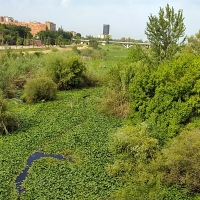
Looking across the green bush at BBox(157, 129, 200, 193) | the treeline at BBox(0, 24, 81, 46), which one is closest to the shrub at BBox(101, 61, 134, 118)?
the green bush at BBox(157, 129, 200, 193)

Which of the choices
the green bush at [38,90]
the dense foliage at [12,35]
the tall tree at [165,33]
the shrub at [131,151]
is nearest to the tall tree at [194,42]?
the tall tree at [165,33]

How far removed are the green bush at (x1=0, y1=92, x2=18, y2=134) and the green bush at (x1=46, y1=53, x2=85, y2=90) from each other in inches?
570

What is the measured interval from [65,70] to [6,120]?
50.7 ft

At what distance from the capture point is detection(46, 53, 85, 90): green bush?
33.5m

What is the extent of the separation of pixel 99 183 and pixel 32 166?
13.8ft

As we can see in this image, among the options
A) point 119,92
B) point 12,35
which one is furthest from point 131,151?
point 12,35

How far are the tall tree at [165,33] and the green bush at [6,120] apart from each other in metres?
13.9

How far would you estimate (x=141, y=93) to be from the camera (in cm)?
1819

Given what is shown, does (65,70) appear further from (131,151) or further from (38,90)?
(131,151)

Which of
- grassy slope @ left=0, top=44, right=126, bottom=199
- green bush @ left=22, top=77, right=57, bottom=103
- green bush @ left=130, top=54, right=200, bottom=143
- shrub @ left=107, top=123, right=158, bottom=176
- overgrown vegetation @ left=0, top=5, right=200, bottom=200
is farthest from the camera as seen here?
green bush @ left=22, top=77, right=57, bottom=103

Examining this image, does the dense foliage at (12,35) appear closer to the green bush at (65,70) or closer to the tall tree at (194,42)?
the green bush at (65,70)

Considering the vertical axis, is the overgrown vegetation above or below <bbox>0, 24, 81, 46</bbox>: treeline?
below

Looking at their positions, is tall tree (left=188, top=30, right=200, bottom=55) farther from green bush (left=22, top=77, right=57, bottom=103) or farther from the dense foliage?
the dense foliage

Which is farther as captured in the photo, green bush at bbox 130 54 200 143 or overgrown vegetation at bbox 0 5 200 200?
green bush at bbox 130 54 200 143
